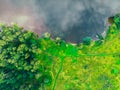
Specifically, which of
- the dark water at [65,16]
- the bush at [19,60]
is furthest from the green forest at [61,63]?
the dark water at [65,16]

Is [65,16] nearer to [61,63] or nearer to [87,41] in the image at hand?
[87,41]

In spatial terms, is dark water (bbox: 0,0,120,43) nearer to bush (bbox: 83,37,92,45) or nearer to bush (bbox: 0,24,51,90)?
bush (bbox: 83,37,92,45)

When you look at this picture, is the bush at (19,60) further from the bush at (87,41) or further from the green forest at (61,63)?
the bush at (87,41)

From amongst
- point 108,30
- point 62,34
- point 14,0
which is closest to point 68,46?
point 62,34

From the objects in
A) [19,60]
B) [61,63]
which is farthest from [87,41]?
[19,60]

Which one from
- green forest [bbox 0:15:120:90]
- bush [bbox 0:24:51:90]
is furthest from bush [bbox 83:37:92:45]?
bush [bbox 0:24:51:90]

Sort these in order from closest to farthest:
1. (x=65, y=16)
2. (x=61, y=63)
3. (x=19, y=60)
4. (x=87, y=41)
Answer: (x=19, y=60) → (x=61, y=63) → (x=87, y=41) → (x=65, y=16)

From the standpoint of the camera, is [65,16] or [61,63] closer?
[61,63]
